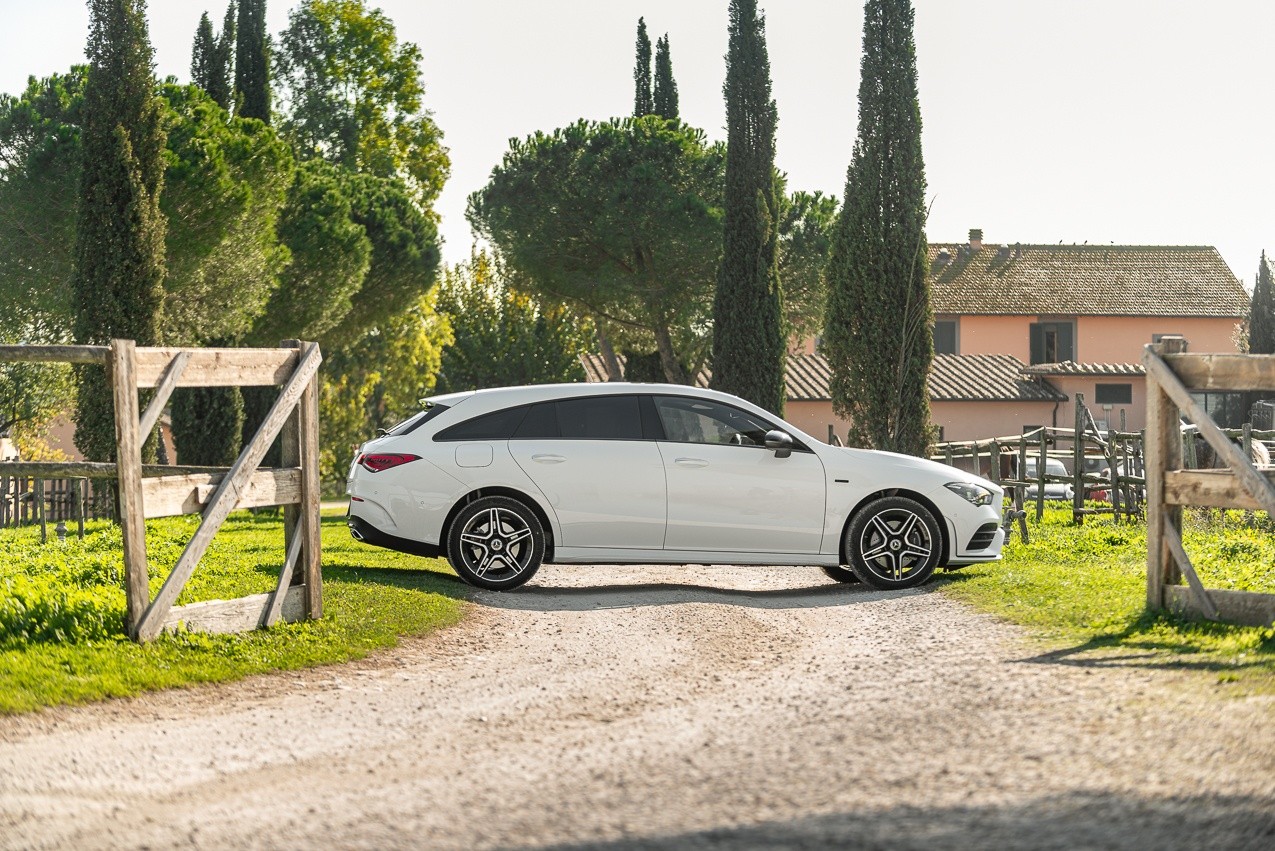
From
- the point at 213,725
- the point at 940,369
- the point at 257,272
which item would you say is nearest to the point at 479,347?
the point at 940,369

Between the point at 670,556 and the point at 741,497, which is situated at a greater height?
the point at 741,497

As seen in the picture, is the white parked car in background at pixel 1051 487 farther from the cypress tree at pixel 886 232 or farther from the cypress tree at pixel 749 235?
the cypress tree at pixel 749 235

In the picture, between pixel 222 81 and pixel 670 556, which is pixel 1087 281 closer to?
pixel 222 81

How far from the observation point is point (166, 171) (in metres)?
28.4

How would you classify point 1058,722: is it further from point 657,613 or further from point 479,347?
point 479,347

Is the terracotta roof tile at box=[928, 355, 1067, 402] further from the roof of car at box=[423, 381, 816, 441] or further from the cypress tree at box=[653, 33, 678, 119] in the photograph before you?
the roof of car at box=[423, 381, 816, 441]

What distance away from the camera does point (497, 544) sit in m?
12.2

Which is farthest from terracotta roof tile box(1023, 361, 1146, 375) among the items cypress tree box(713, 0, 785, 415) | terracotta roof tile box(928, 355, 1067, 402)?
cypress tree box(713, 0, 785, 415)

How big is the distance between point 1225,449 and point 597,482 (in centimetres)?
510

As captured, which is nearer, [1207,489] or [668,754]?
[668,754]

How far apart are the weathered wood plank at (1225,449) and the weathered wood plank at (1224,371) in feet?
0.37

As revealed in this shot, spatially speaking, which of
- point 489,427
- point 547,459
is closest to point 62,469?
point 489,427

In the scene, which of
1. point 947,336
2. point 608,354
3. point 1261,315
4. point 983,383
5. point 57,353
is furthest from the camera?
point 1261,315

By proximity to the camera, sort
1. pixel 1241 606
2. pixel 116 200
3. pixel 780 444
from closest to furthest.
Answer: pixel 1241 606
pixel 780 444
pixel 116 200
